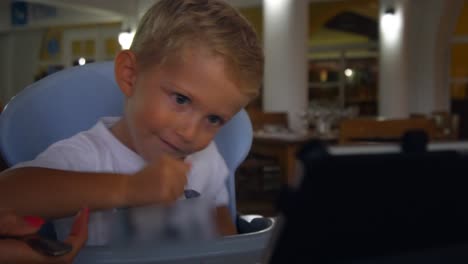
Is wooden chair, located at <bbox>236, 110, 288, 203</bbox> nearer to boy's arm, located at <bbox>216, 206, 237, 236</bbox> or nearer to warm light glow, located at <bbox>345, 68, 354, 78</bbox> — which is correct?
boy's arm, located at <bbox>216, 206, 237, 236</bbox>

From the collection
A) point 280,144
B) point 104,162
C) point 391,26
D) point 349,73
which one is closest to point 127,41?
point 104,162

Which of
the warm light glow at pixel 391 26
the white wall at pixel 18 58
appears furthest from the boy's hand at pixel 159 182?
the white wall at pixel 18 58

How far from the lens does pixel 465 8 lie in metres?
8.72

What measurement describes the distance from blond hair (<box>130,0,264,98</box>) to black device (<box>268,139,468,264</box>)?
13.3 inches

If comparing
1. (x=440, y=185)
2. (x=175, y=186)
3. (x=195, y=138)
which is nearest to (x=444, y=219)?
(x=440, y=185)

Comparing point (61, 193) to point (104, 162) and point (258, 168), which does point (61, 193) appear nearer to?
point (104, 162)

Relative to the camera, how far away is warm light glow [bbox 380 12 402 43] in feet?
23.1

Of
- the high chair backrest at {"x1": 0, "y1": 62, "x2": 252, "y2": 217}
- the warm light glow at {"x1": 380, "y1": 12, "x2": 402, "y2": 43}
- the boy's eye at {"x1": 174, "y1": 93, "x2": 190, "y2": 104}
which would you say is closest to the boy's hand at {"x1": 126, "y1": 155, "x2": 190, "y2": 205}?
the boy's eye at {"x1": 174, "y1": 93, "x2": 190, "y2": 104}

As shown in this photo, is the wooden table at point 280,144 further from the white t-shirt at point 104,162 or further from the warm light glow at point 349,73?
the warm light glow at point 349,73

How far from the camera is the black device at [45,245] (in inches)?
12.2

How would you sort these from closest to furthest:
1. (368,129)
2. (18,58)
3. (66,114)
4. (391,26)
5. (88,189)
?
(88,189)
(66,114)
(368,129)
(391,26)
(18,58)

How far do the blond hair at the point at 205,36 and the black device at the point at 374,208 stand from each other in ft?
1.11

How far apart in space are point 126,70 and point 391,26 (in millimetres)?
6951

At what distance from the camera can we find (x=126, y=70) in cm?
60
